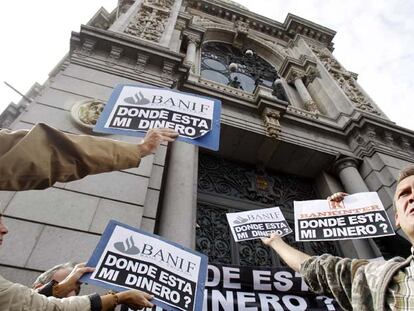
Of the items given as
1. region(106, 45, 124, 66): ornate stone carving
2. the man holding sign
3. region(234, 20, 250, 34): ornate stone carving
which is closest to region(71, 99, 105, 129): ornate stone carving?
region(106, 45, 124, 66): ornate stone carving

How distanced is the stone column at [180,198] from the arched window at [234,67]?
6755 mm

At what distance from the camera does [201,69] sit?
13.3 m

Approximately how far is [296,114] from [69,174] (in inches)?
341

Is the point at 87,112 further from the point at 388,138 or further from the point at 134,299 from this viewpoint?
the point at 388,138

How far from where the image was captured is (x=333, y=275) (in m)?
2.24

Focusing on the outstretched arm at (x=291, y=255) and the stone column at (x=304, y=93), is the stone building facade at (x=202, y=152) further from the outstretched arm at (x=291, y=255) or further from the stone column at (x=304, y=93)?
the outstretched arm at (x=291, y=255)

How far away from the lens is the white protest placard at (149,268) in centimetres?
291

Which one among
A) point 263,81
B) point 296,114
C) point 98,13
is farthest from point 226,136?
point 98,13

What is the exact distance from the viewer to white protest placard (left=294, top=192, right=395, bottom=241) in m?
4.51

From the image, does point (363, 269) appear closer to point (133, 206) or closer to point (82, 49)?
point (133, 206)

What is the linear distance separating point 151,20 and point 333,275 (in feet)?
36.3

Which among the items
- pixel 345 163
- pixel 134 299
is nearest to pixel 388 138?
pixel 345 163

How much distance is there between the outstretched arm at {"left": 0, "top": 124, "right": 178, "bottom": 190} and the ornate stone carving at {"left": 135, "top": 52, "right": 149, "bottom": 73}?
585 centimetres

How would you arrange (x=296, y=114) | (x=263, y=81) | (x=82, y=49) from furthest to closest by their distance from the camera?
(x=263, y=81)
(x=296, y=114)
(x=82, y=49)
